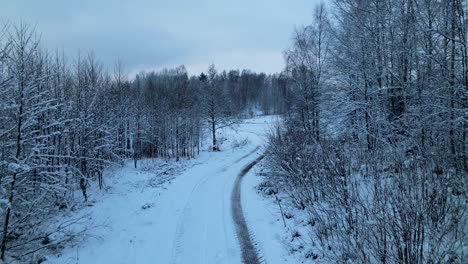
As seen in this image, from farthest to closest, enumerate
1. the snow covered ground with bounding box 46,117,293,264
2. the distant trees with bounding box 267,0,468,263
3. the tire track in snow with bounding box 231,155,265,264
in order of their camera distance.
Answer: the snow covered ground with bounding box 46,117,293,264 → the tire track in snow with bounding box 231,155,265,264 → the distant trees with bounding box 267,0,468,263

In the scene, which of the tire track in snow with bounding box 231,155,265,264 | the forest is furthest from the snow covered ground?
the forest

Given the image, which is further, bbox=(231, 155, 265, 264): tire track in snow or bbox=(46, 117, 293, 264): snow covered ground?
bbox=(46, 117, 293, 264): snow covered ground

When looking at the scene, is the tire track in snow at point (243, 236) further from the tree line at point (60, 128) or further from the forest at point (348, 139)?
the tree line at point (60, 128)

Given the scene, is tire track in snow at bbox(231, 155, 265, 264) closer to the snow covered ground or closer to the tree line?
the snow covered ground

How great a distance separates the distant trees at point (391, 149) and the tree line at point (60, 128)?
279 inches

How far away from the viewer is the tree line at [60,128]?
5.57m

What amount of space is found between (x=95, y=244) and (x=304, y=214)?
20.4 ft

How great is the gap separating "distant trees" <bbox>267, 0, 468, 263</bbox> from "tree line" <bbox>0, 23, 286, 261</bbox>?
23.3 ft

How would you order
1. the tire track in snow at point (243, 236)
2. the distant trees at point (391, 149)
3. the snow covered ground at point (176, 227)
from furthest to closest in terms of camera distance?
the snow covered ground at point (176, 227) → the tire track in snow at point (243, 236) → the distant trees at point (391, 149)

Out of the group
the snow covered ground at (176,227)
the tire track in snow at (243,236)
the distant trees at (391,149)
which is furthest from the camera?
the snow covered ground at (176,227)

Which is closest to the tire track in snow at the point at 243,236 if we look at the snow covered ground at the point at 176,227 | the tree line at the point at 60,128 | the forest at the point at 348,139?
the snow covered ground at the point at 176,227

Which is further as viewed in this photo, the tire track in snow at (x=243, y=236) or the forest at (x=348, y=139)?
the tire track in snow at (x=243, y=236)

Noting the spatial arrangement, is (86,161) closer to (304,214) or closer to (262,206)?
(262,206)

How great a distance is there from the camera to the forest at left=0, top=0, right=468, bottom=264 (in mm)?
3418
